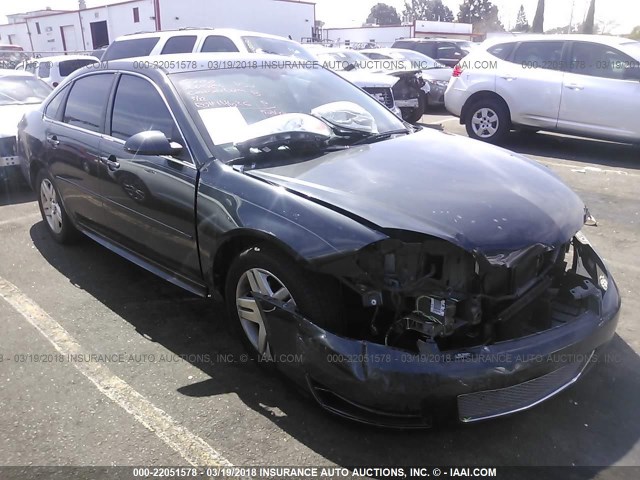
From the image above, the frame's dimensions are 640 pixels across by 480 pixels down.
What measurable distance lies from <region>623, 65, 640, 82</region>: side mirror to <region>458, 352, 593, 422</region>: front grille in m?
6.57

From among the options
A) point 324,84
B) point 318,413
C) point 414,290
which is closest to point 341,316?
point 414,290

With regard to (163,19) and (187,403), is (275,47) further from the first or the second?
(163,19)

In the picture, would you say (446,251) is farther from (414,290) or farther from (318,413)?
(318,413)

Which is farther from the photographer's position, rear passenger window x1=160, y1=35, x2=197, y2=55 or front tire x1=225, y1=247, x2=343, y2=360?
rear passenger window x1=160, y1=35, x2=197, y2=55

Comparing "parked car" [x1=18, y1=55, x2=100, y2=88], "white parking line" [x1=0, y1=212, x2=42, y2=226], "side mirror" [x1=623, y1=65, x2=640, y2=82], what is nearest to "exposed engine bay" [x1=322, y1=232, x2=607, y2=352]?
"white parking line" [x1=0, y1=212, x2=42, y2=226]

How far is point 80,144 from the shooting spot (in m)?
4.18

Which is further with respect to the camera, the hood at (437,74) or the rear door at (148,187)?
the hood at (437,74)

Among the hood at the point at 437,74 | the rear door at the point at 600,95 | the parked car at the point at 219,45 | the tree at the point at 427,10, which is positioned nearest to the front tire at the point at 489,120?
the rear door at the point at 600,95

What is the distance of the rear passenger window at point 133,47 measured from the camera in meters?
9.29

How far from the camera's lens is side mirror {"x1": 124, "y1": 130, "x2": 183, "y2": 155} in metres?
3.15

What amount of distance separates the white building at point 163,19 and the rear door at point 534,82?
24605 millimetres

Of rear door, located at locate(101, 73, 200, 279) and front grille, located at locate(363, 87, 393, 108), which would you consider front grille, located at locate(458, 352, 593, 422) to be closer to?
rear door, located at locate(101, 73, 200, 279)

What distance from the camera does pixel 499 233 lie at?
247 cm

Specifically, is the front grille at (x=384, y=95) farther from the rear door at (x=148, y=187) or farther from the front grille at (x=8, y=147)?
the rear door at (x=148, y=187)
